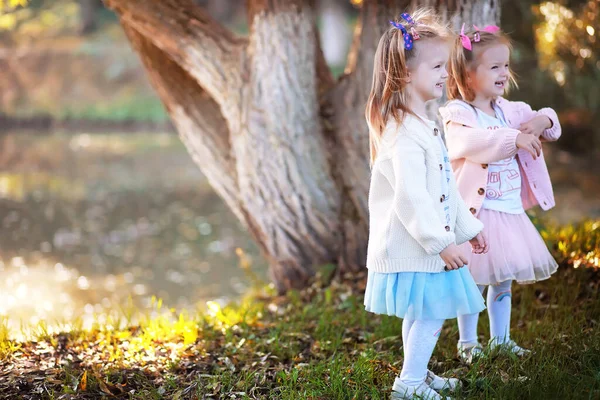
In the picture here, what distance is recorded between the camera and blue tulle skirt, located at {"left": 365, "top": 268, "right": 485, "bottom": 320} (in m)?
3.06

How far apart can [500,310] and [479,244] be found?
0.47 metres

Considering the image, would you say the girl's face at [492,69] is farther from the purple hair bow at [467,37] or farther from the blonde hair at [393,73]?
the blonde hair at [393,73]

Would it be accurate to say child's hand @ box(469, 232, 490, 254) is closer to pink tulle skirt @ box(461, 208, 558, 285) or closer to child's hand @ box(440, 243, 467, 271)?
pink tulle skirt @ box(461, 208, 558, 285)

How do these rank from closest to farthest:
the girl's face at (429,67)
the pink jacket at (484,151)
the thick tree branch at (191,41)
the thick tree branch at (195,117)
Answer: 1. the girl's face at (429,67)
2. the pink jacket at (484,151)
3. the thick tree branch at (191,41)
4. the thick tree branch at (195,117)

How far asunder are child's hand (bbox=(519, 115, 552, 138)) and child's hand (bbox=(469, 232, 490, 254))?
0.59m

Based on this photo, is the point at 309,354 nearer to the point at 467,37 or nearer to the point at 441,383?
the point at 441,383

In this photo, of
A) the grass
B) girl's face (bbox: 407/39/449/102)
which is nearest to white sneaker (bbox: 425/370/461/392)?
the grass

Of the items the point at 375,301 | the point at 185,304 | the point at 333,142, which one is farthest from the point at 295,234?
the point at 375,301

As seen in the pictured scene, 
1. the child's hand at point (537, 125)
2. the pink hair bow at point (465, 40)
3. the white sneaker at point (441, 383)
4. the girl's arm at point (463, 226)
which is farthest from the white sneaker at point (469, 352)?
the pink hair bow at point (465, 40)

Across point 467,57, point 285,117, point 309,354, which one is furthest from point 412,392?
point 285,117

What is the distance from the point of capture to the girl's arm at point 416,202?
2.96 m

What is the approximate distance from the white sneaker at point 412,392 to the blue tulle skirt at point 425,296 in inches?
11.4

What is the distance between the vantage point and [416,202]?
2967 mm

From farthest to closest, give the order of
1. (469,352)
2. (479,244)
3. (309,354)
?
1. (309,354)
2. (469,352)
3. (479,244)
